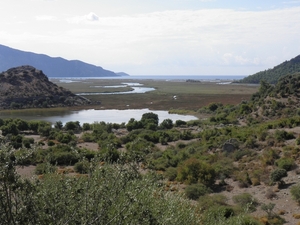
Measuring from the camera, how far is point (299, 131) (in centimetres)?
2927

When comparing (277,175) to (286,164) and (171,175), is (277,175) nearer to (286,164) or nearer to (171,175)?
(286,164)

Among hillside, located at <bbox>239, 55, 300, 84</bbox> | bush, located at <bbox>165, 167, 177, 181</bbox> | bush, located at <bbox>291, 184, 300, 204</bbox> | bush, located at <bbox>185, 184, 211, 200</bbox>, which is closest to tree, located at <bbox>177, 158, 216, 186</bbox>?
bush, located at <bbox>165, 167, 177, 181</bbox>

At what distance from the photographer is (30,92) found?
85688 mm

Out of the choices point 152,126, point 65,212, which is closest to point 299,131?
point 152,126

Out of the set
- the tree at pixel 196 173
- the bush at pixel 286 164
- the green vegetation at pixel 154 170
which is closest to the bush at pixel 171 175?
the green vegetation at pixel 154 170

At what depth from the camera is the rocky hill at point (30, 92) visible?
79.1 meters

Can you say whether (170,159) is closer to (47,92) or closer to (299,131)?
(299,131)

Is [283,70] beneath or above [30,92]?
above

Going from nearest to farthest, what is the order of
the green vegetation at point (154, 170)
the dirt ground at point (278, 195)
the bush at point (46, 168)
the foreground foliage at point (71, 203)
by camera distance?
1. the foreground foliage at point (71, 203)
2. the green vegetation at point (154, 170)
3. the bush at point (46, 168)
4. the dirt ground at point (278, 195)

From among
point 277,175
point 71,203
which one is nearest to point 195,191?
point 277,175

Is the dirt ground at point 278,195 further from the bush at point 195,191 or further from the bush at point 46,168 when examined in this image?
the bush at point 195,191

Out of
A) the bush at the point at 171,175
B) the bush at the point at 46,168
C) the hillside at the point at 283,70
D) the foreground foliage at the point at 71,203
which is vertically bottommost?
the bush at the point at 171,175

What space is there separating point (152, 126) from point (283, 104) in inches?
749

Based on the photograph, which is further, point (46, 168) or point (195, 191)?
point (195, 191)
